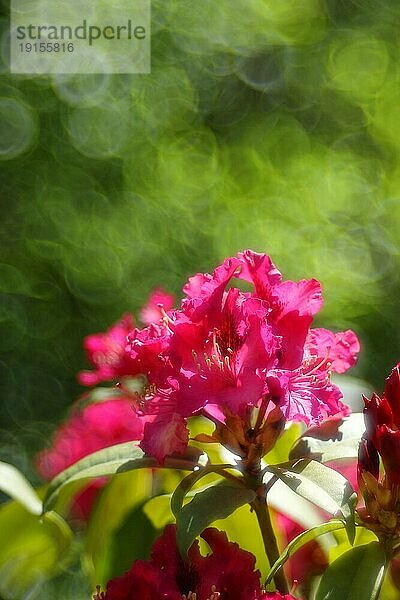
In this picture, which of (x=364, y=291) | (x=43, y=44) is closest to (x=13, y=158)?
(x=43, y=44)

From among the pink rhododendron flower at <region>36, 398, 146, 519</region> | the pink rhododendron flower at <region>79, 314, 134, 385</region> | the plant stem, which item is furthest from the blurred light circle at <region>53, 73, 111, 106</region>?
the plant stem

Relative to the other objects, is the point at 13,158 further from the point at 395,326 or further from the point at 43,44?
the point at 395,326

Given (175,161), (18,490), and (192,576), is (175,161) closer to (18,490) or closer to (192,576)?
(18,490)

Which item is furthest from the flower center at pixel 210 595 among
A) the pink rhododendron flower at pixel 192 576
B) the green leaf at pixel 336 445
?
the green leaf at pixel 336 445

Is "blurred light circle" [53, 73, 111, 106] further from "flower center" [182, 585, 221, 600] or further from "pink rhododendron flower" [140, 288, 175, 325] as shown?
"flower center" [182, 585, 221, 600]

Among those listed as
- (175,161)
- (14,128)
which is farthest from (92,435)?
(14,128)
